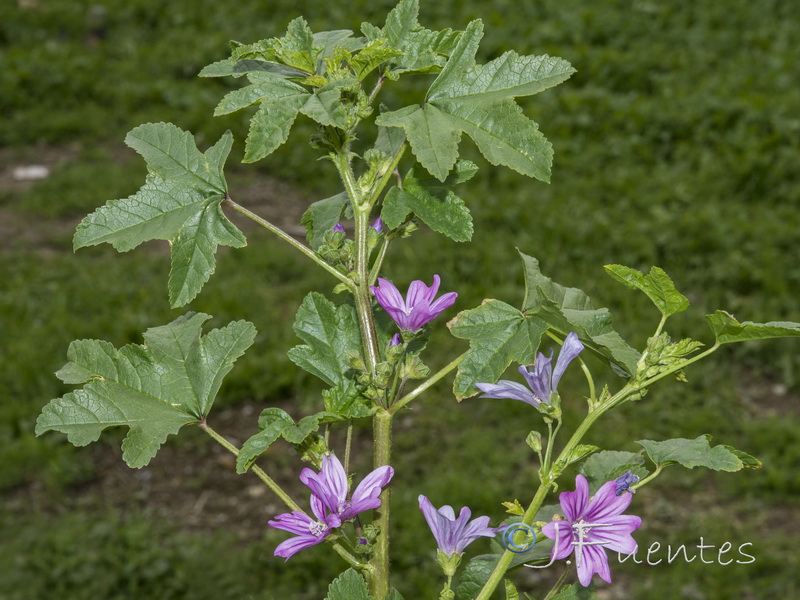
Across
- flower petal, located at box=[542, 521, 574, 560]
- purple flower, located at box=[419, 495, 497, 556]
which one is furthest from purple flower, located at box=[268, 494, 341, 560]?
flower petal, located at box=[542, 521, 574, 560]

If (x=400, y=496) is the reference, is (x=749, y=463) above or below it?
above

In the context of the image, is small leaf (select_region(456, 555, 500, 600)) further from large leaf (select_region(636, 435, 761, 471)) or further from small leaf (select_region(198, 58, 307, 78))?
small leaf (select_region(198, 58, 307, 78))

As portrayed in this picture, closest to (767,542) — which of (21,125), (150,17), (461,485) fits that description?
(461,485)

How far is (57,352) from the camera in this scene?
15.4ft

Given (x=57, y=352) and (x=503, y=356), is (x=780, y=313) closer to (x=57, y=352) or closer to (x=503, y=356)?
(x=57, y=352)

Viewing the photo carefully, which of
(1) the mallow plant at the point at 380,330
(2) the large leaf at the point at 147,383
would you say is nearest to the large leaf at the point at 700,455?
(1) the mallow plant at the point at 380,330

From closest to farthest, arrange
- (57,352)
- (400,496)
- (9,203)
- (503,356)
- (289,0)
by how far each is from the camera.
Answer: (503,356), (400,496), (57,352), (9,203), (289,0)

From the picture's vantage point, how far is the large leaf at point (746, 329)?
977mm

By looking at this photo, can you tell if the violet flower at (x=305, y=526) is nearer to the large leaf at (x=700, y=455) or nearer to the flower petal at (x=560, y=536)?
the flower petal at (x=560, y=536)

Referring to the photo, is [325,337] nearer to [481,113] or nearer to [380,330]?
[380,330]

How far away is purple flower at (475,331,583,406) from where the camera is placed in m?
1.07

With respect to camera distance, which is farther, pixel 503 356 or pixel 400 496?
pixel 400 496

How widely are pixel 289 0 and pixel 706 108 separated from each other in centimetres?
336

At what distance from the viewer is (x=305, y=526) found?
1091 millimetres
